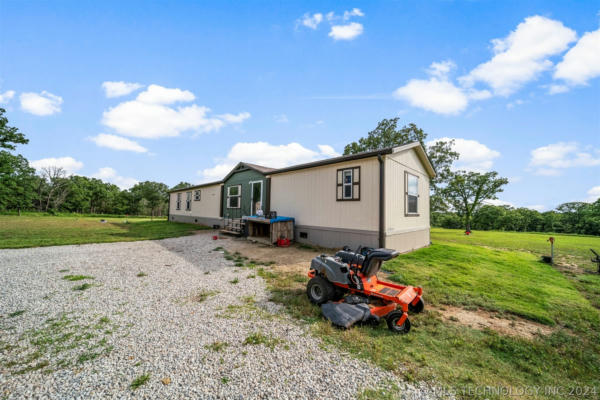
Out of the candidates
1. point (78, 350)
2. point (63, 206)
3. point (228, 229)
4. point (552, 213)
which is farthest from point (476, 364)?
point (63, 206)

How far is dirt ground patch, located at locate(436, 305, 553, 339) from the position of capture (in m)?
3.27

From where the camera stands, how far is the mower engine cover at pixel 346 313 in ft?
10.3

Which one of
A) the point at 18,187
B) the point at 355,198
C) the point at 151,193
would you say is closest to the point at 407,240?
the point at 355,198

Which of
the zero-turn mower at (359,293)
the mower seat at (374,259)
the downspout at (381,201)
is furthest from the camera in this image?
the downspout at (381,201)

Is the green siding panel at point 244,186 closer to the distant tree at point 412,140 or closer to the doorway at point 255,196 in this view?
the doorway at point 255,196

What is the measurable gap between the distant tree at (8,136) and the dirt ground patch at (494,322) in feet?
103

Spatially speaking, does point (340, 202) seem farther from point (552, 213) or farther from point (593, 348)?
point (552, 213)

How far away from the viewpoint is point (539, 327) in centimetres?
346

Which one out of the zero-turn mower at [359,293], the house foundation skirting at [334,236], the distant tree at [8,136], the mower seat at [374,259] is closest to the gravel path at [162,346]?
the zero-turn mower at [359,293]

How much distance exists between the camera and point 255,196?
44.1 feet

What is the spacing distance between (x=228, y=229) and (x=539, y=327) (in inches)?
491

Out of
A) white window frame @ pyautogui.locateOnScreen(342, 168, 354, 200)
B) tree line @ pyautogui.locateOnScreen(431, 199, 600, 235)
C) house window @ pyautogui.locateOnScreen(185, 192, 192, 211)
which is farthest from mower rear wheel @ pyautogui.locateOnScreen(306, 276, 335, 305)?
tree line @ pyautogui.locateOnScreen(431, 199, 600, 235)

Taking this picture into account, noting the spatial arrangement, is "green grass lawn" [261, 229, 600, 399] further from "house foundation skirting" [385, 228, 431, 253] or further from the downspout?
"house foundation skirting" [385, 228, 431, 253]

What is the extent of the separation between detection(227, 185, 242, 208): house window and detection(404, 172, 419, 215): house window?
32.6 ft
